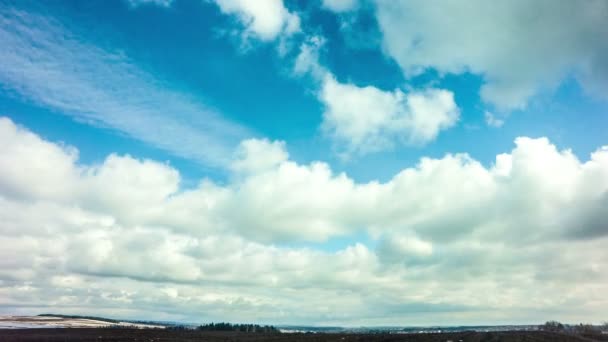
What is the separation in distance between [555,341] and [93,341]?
174 m

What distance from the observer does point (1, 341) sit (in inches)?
6988

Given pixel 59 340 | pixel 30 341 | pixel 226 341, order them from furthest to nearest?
1. pixel 226 341
2. pixel 59 340
3. pixel 30 341

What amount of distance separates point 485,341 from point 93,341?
150445 millimetres

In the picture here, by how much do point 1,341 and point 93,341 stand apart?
1312 inches

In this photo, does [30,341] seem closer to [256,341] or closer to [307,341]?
[256,341]

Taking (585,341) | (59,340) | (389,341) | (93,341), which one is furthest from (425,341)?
(59,340)

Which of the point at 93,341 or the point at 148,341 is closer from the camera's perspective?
the point at 93,341

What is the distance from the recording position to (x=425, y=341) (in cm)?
19762

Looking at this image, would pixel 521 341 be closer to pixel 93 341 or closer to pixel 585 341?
pixel 585 341

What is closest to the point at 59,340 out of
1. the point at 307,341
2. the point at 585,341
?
the point at 307,341

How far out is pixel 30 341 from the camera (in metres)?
171

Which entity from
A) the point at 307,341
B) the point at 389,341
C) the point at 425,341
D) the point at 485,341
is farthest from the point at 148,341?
the point at 485,341

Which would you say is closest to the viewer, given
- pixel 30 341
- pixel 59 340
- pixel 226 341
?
pixel 30 341

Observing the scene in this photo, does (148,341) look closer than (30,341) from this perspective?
No
